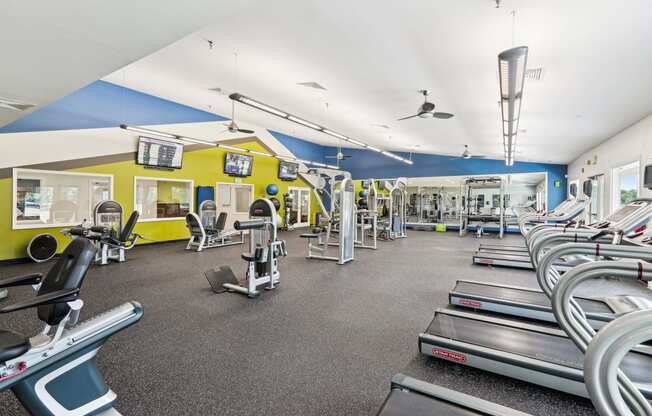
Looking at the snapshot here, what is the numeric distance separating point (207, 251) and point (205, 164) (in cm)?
321

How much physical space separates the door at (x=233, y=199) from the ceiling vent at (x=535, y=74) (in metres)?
8.35

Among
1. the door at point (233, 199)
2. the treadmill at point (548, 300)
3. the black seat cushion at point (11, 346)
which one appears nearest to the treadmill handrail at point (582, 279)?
the treadmill at point (548, 300)

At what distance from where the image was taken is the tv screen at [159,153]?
7.27 metres

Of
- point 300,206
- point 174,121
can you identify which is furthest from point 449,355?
point 300,206

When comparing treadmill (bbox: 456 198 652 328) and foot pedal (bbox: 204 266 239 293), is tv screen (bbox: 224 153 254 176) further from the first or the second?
treadmill (bbox: 456 198 652 328)

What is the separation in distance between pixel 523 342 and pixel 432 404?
1.27m

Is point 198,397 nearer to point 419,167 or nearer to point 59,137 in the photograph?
point 59,137

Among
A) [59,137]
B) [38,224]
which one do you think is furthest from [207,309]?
[59,137]

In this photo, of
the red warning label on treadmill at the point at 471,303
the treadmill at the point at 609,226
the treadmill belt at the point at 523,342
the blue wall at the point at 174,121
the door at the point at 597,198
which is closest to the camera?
the treadmill belt at the point at 523,342

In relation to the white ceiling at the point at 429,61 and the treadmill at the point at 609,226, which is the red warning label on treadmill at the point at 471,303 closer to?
the treadmill at the point at 609,226

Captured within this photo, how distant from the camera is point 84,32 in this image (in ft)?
7.46

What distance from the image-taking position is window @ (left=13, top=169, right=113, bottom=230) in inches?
223

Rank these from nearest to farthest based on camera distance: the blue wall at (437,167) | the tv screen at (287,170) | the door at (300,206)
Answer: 1. the blue wall at (437,167)
2. the tv screen at (287,170)
3. the door at (300,206)

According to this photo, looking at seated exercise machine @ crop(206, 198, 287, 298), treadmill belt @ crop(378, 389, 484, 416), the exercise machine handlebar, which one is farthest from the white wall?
the exercise machine handlebar
